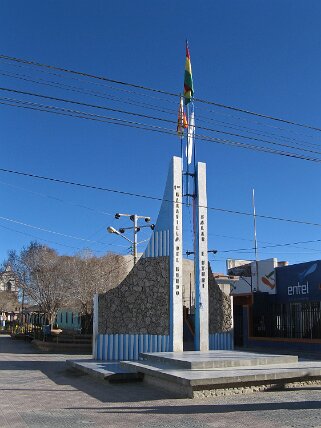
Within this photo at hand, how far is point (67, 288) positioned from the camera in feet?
124

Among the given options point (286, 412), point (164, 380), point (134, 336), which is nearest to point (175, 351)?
point (134, 336)

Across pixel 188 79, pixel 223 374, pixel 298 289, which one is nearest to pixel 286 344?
pixel 298 289

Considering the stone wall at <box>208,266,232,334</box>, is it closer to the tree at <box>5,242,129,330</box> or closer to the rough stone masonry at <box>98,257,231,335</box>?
the rough stone masonry at <box>98,257,231,335</box>

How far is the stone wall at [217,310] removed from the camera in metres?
20.4

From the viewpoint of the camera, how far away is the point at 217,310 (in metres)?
20.6

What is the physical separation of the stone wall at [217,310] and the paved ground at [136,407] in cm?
719

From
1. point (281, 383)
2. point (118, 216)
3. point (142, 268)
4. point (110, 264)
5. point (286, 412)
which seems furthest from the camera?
point (110, 264)

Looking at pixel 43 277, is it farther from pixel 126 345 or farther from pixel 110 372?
pixel 110 372

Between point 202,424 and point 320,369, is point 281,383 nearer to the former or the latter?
point 320,369

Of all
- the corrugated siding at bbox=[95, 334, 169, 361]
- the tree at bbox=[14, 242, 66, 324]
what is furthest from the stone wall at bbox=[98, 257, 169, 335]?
the tree at bbox=[14, 242, 66, 324]

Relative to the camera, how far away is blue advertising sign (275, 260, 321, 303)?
26.5 metres

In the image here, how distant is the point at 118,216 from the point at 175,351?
49.4 ft

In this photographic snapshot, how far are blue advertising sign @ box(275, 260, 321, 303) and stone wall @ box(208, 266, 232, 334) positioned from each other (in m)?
7.36

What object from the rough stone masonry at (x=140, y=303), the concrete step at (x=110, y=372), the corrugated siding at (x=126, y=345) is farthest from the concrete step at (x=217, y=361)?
the rough stone masonry at (x=140, y=303)
